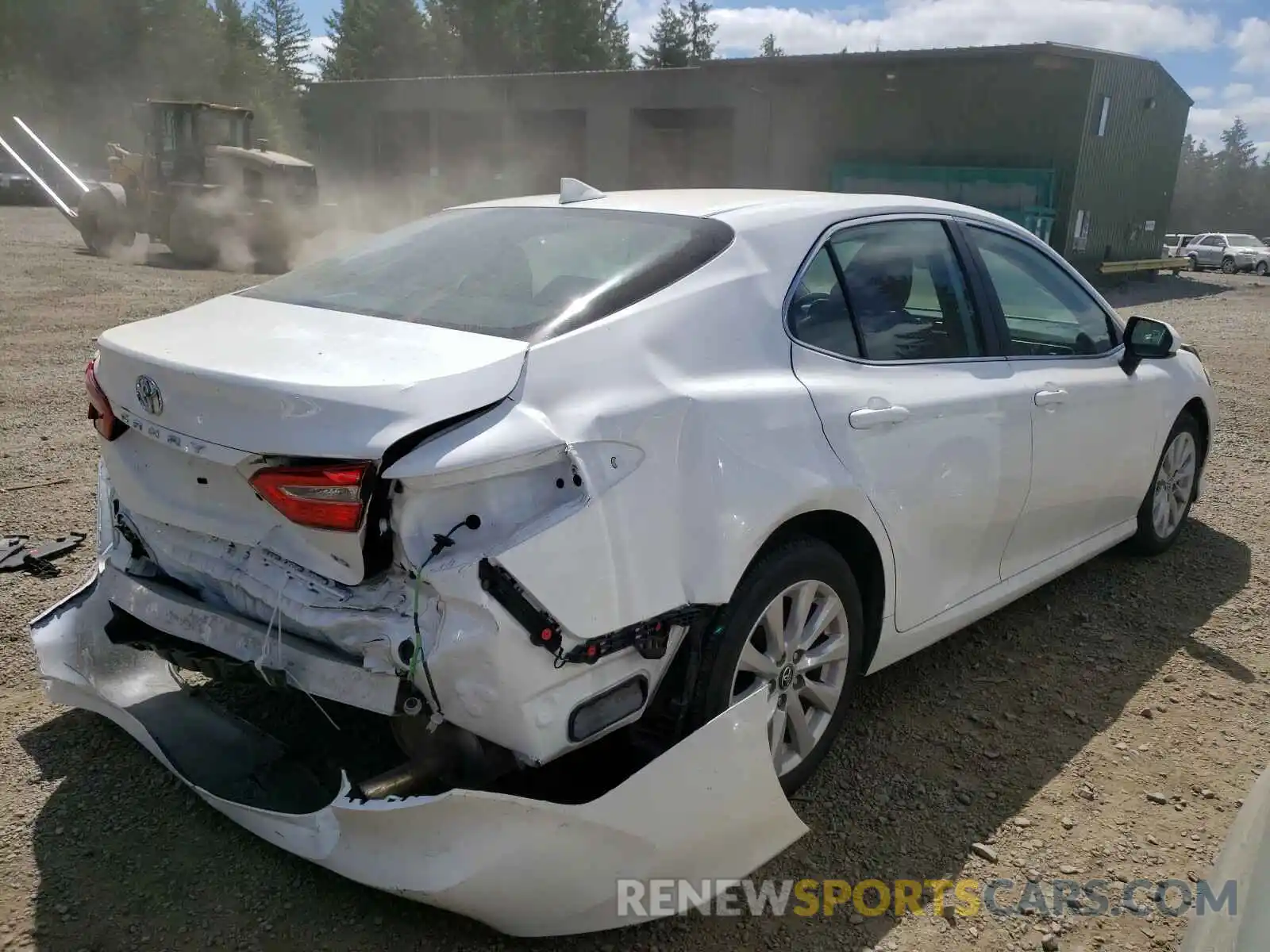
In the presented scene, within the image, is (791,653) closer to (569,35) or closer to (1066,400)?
(1066,400)

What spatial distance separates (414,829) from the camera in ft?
7.08

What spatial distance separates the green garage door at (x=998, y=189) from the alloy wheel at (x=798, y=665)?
858 inches

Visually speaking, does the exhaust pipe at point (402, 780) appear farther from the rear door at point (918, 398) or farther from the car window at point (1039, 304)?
the car window at point (1039, 304)

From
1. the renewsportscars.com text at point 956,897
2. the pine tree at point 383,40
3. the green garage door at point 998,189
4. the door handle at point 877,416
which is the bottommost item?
the renewsportscars.com text at point 956,897

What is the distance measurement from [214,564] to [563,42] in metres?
61.5

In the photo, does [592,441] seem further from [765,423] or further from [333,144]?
[333,144]

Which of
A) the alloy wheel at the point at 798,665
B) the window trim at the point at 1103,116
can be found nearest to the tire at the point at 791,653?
the alloy wheel at the point at 798,665

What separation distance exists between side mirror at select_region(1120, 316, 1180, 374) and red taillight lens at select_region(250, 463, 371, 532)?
3392mm

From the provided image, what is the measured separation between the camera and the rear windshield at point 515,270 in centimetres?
256

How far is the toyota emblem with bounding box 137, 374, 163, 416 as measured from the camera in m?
A: 2.41

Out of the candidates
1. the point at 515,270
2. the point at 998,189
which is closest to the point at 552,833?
the point at 515,270

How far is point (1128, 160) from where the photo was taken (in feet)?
86.4

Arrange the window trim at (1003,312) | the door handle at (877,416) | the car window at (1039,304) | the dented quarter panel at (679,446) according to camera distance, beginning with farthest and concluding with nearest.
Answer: the car window at (1039,304)
the window trim at (1003,312)
the door handle at (877,416)
the dented quarter panel at (679,446)

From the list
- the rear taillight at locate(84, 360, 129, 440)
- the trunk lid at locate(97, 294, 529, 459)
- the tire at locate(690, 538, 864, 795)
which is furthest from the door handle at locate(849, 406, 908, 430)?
the rear taillight at locate(84, 360, 129, 440)
